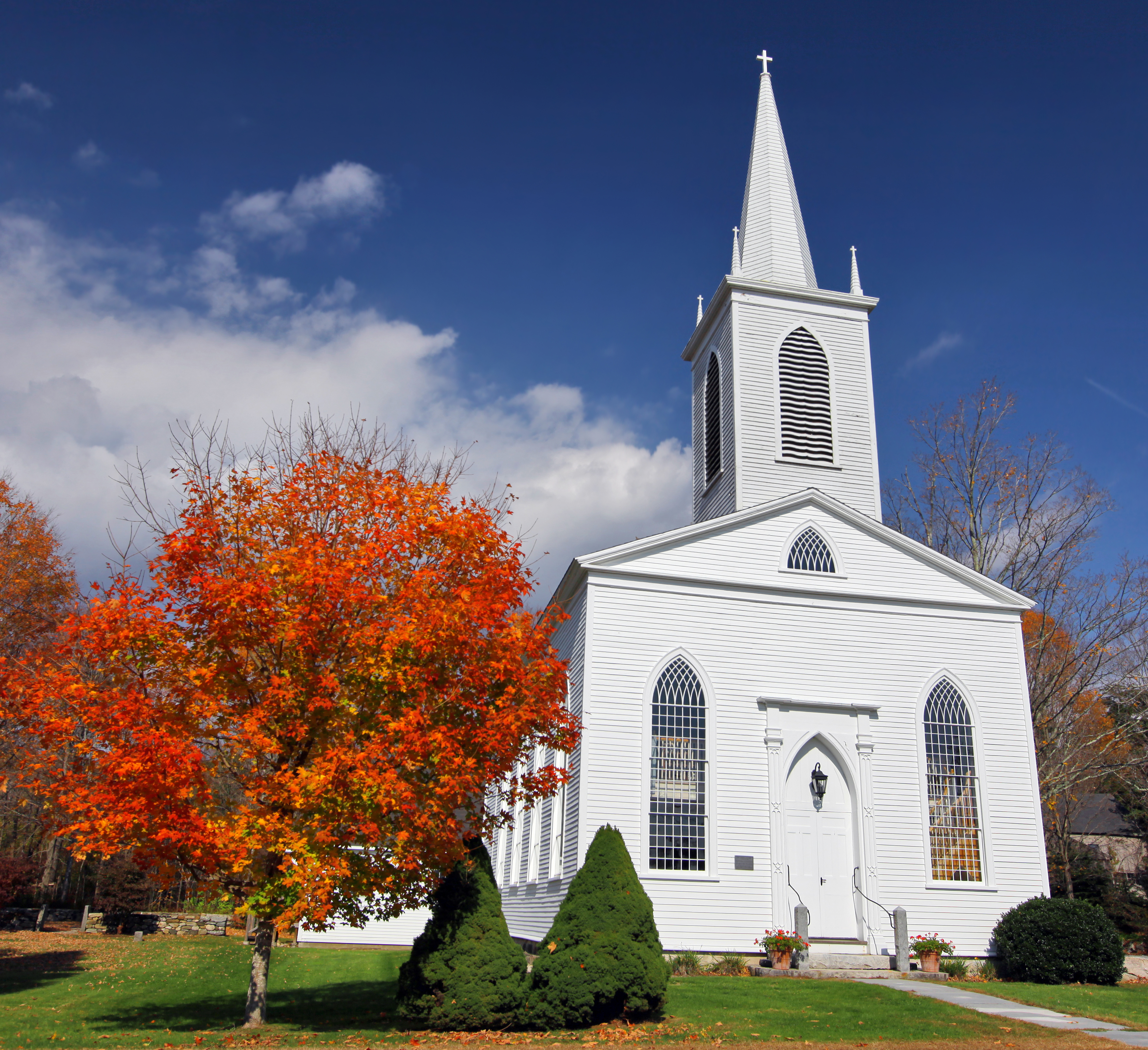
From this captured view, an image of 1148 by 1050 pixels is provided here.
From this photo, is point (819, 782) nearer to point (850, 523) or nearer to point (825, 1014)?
point (850, 523)

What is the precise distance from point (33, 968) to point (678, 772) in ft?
45.8

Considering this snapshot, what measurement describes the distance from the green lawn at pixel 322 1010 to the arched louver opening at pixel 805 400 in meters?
12.5

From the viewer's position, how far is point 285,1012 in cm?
1309

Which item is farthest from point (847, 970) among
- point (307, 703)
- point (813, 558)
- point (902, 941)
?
point (307, 703)

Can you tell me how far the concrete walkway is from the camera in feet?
Result: 36.5

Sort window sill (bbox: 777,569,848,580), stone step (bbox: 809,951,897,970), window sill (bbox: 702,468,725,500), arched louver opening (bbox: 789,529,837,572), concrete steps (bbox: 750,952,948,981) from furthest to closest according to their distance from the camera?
window sill (bbox: 702,468,725,500) < arched louver opening (bbox: 789,529,837,572) < window sill (bbox: 777,569,848,580) < stone step (bbox: 809,951,897,970) < concrete steps (bbox: 750,952,948,981)

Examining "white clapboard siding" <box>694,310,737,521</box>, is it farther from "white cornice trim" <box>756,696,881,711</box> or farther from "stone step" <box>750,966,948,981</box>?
"stone step" <box>750,966,948,981</box>

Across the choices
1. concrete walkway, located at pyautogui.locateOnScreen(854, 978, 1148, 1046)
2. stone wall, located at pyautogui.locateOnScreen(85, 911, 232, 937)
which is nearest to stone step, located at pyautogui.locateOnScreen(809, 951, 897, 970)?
concrete walkway, located at pyautogui.locateOnScreen(854, 978, 1148, 1046)

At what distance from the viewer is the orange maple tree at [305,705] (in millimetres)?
10062

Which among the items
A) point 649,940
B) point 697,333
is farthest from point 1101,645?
point 649,940

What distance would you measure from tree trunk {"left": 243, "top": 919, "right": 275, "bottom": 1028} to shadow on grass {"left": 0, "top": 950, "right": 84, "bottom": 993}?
6.87 m

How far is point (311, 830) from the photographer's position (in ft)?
33.4

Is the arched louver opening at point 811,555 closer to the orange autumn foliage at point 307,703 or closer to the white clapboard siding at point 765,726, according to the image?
the white clapboard siding at point 765,726

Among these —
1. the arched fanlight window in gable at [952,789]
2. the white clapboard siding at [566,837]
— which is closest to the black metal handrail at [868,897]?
the arched fanlight window in gable at [952,789]
